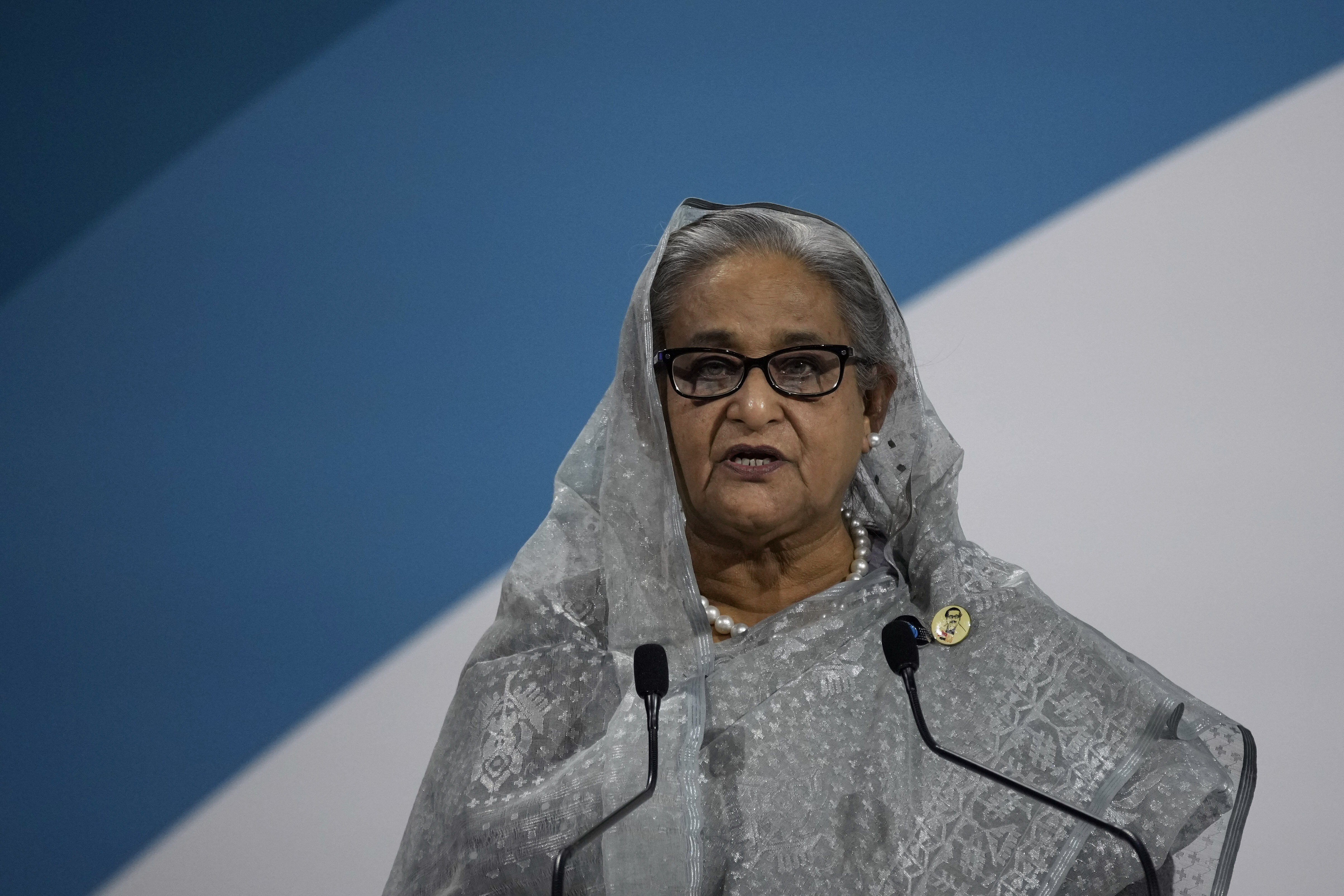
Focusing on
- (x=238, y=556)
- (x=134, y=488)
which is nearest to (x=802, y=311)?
(x=238, y=556)

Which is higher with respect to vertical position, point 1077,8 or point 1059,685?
point 1077,8

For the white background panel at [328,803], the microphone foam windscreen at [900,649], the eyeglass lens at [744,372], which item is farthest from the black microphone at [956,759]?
the white background panel at [328,803]

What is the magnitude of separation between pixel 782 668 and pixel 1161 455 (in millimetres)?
940

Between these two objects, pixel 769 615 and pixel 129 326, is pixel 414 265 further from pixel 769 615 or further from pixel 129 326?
pixel 769 615

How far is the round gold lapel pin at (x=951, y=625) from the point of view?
4.82ft

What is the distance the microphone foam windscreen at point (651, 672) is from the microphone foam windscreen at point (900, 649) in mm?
247

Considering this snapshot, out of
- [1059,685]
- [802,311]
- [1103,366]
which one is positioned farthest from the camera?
[1103,366]

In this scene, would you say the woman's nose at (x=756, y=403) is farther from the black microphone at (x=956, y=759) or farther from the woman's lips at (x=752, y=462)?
the black microphone at (x=956, y=759)

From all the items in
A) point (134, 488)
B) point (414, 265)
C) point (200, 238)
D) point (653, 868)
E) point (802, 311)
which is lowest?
point (653, 868)

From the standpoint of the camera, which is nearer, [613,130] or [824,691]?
[824,691]

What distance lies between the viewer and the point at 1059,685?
4.62 feet

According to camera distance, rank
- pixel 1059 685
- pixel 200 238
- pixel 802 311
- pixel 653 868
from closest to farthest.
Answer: pixel 653 868
pixel 1059 685
pixel 802 311
pixel 200 238

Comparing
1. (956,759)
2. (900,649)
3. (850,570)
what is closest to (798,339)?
(850,570)

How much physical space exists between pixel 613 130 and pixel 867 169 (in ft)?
1.65
